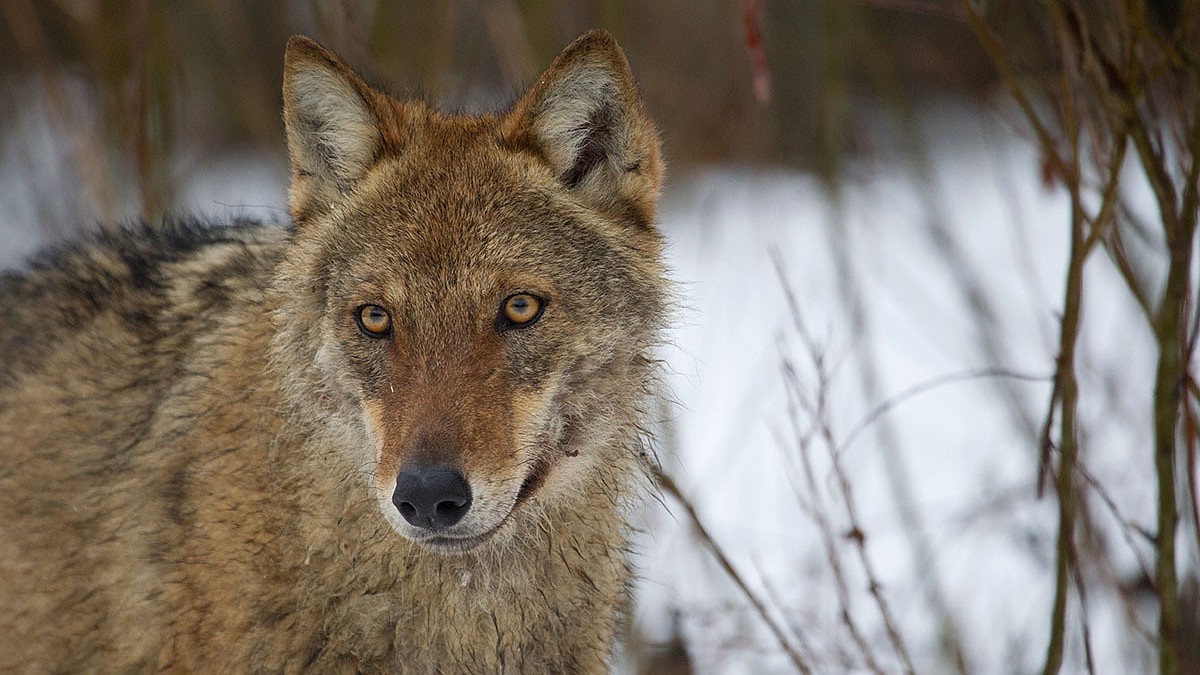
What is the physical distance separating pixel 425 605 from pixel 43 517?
122 cm

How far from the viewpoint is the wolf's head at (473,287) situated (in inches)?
121

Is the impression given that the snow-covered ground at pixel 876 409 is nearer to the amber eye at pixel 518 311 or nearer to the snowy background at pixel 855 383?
the snowy background at pixel 855 383

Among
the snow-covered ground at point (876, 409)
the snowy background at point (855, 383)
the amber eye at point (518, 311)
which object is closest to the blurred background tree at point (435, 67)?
the snowy background at point (855, 383)

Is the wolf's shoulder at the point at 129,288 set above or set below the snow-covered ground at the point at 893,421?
above

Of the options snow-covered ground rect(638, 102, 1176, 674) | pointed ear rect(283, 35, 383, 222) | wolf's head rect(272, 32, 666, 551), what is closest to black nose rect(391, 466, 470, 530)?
wolf's head rect(272, 32, 666, 551)

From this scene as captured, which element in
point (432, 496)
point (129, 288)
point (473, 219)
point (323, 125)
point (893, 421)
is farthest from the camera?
point (893, 421)

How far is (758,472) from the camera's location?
8.30 meters

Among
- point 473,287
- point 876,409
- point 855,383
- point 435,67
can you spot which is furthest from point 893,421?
point 473,287

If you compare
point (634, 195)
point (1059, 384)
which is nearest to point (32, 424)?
point (634, 195)

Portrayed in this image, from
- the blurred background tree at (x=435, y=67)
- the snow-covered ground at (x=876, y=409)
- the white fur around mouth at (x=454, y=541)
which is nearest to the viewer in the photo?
the white fur around mouth at (x=454, y=541)

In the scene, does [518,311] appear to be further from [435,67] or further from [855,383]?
[855,383]

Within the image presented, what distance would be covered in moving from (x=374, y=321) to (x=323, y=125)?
28.1 inches

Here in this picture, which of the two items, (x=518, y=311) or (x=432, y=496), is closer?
(x=432, y=496)

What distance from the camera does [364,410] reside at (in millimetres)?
3277
